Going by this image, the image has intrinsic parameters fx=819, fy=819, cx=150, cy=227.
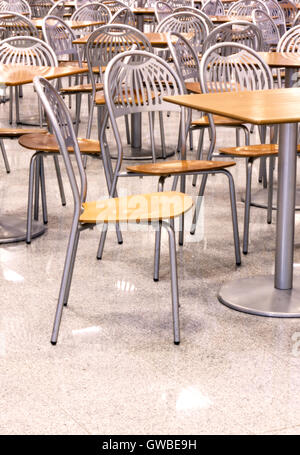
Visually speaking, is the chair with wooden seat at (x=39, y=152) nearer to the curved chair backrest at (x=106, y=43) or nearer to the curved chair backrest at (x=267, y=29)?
the curved chair backrest at (x=106, y=43)

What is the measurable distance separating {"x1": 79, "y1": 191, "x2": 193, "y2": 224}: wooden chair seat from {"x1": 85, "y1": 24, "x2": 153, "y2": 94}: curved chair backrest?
84.2 inches

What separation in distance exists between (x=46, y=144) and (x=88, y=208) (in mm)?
1023

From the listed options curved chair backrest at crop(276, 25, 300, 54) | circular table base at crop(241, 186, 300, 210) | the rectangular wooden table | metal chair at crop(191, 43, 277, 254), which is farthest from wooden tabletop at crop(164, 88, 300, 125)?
curved chair backrest at crop(276, 25, 300, 54)

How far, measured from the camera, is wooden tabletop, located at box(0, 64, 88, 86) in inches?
150

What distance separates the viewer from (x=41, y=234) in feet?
13.8

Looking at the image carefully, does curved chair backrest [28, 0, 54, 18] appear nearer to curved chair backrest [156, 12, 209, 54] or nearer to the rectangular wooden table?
curved chair backrest [156, 12, 209, 54]

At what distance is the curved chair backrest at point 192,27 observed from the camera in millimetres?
6543

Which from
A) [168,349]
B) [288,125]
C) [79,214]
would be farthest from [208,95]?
[168,349]

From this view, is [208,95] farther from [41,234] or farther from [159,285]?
[41,234]

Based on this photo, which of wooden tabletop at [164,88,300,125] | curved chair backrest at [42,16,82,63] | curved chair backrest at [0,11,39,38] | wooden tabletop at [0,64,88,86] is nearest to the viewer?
wooden tabletop at [164,88,300,125]

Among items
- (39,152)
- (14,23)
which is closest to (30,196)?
(39,152)

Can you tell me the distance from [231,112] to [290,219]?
2.00ft

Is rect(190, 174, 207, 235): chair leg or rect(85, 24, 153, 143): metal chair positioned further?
rect(85, 24, 153, 143): metal chair

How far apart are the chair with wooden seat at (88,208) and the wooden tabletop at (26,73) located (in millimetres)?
850
